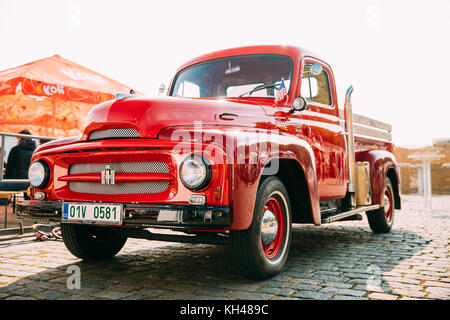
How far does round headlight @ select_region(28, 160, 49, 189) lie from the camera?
337 cm

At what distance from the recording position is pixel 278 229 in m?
3.49

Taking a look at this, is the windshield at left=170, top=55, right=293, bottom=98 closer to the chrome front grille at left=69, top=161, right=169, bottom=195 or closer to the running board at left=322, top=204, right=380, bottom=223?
the running board at left=322, top=204, right=380, bottom=223

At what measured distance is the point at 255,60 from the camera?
4246 millimetres

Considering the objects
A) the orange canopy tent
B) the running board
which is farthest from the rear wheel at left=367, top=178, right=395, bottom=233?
the orange canopy tent

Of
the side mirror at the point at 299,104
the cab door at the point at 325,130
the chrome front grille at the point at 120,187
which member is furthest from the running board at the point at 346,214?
the chrome front grille at the point at 120,187

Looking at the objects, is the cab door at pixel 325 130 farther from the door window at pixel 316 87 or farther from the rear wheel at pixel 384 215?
the rear wheel at pixel 384 215

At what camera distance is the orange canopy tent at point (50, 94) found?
7152 millimetres

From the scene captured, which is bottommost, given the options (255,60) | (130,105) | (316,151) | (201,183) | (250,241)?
(250,241)

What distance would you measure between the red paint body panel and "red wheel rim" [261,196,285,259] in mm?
347

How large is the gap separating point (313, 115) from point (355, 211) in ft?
4.11

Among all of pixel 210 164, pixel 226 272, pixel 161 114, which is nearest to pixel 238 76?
pixel 161 114

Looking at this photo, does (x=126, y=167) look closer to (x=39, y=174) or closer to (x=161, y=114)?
(x=161, y=114)
